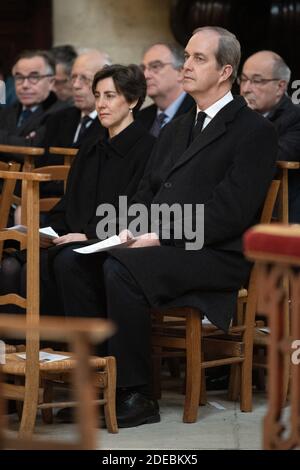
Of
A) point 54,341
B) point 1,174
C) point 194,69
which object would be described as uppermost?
point 194,69

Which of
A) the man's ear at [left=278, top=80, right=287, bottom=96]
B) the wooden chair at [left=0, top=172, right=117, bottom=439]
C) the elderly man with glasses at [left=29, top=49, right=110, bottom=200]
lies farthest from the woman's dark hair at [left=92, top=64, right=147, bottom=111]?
the elderly man with glasses at [left=29, top=49, right=110, bottom=200]

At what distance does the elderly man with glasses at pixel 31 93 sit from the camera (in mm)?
8258

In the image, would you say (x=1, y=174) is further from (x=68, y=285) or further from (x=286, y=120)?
(x=286, y=120)

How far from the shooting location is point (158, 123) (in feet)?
24.0

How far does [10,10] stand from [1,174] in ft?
16.6

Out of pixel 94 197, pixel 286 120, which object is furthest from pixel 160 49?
pixel 94 197

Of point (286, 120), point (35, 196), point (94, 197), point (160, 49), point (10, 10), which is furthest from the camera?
point (10, 10)

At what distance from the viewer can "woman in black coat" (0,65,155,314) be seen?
19.7ft

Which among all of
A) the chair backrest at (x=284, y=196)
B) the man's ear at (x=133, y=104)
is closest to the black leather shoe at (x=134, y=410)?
the chair backrest at (x=284, y=196)

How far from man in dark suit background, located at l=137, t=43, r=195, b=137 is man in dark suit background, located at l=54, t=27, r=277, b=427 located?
1476mm

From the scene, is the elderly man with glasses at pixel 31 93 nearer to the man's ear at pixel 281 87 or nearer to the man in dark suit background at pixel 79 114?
the man in dark suit background at pixel 79 114

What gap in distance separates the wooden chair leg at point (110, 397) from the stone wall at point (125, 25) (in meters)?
4.41

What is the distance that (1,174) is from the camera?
520 cm

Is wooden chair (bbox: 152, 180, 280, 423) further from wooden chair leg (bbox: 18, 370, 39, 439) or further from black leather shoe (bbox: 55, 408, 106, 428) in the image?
wooden chair leg (bbox: 18, 370, 39, 439)
